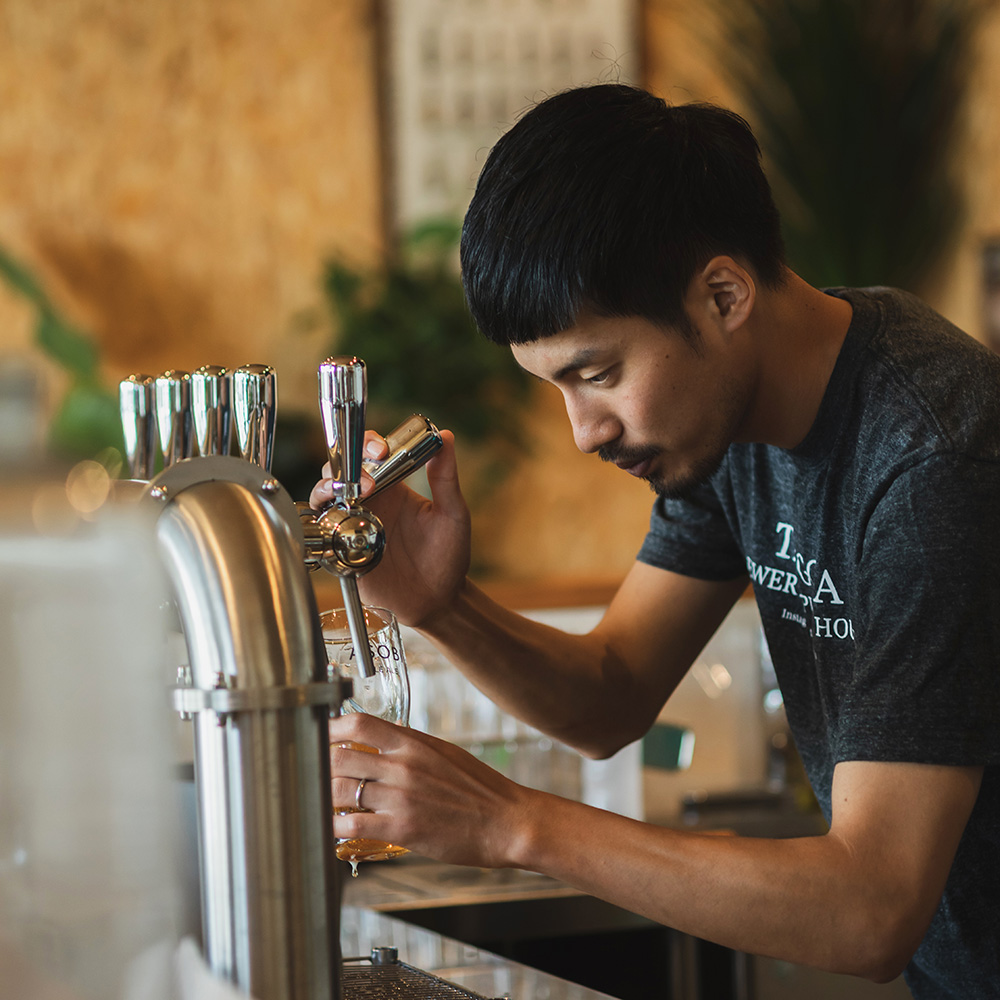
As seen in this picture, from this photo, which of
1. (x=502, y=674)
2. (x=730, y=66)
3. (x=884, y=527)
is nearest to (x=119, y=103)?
(x=730, y=66)

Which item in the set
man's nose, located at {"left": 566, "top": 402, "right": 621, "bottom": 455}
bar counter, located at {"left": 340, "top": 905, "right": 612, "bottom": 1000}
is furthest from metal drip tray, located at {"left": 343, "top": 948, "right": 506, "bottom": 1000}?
man's nose, located at {"left": 566, "top": 402, "right": 621, "bottom": 455}

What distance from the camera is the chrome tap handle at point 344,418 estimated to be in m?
0.70

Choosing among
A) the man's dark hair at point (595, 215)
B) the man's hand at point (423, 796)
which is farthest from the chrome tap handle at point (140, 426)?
the man's dark hair at point (595, 215)

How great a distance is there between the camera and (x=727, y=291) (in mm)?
1088

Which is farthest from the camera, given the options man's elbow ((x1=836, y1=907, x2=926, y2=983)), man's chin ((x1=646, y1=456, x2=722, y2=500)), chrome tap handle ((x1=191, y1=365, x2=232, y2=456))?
man's chin ((x1=646, y1=456, x2=722, y2=500))

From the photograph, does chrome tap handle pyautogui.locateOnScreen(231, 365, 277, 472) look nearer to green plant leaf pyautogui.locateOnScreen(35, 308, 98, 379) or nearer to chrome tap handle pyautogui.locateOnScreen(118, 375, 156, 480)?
chrome tap handle pyautogui.locateOnScreen(118, 375, 156, 480)

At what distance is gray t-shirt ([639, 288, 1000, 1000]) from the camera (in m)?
0.94

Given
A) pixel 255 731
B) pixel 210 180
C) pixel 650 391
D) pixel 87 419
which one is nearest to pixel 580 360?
pixel 650 391

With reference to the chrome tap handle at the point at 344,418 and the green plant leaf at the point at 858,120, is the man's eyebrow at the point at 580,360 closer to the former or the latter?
the chrome tap handle at the point at 344,418

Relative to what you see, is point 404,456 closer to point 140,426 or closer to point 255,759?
point 140,426

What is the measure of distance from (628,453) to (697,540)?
0.37m

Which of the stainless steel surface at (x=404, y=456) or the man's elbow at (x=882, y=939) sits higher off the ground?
the stainless steel surface at (x=404, y=456)

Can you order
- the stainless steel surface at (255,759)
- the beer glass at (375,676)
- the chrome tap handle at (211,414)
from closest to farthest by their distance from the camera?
the stainless steel surface at (255,759)
the chrome tap handle at (211,414)
the beer glass at (375,676)

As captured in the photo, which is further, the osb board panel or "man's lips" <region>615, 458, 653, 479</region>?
the osb board panel
